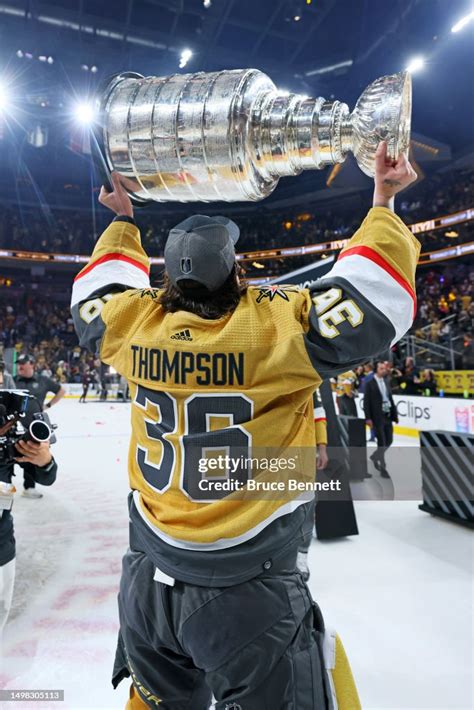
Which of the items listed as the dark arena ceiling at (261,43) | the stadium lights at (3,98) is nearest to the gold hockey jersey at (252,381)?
the dark arena ceiling at (261,43)

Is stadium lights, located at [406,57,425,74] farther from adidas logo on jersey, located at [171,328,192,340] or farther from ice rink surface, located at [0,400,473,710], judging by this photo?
adidas logo on jersey, located at [171,328,192,340]

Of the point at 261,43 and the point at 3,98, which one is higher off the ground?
the point at 3,98

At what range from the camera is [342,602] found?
2.79 meters

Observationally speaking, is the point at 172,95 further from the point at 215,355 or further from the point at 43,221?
the point at 43,221

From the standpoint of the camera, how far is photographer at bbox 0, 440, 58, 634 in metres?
1.78

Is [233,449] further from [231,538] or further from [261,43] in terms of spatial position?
[261,43]

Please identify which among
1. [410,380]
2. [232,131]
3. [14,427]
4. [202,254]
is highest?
[232,131]

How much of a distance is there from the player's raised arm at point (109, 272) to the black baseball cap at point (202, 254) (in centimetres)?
23

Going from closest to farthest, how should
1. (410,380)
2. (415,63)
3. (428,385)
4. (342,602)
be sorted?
(342,602) → (428,385) → (410,380) → (415,63)

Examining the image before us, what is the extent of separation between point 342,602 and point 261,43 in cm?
1458

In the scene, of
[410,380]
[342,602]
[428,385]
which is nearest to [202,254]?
[342,602]

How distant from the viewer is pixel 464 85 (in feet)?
47.1

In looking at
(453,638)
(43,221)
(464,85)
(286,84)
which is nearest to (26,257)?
(43,221)

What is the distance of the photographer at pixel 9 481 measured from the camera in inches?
70.1
